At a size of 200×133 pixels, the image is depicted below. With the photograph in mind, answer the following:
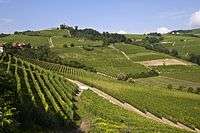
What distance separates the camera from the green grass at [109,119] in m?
68.3

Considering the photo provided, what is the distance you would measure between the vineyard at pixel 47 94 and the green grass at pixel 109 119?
277 centimetres

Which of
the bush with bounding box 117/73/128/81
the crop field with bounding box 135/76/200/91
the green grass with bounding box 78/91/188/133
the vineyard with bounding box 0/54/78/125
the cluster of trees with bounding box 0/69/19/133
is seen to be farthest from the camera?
the bush with bounding box 117/73/128/81

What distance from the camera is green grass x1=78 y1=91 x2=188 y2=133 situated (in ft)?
224

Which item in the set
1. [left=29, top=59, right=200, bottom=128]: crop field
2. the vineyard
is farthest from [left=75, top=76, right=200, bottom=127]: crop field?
the vineyard

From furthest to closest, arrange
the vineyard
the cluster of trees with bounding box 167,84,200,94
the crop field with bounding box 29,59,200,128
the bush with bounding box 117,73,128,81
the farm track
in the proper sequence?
the bush with bounding box 117,73,128,81
the cluster of trees with bounding box 167,84,200,94
the crop field with bounding box 29,59,200,128
the farm track
the vineyard

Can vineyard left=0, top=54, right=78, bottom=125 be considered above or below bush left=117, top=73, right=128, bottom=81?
above

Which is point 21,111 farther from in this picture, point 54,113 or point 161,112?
point 161,112

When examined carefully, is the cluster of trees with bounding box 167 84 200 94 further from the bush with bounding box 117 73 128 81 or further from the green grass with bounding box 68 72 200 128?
the bush with bounding box 117 73 128 81

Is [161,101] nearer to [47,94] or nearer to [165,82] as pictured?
[47,94]

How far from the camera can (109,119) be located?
79188mm

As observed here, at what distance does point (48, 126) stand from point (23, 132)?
662cm

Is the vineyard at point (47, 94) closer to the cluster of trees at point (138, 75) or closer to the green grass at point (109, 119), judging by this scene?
the green grass at point (109, 119)

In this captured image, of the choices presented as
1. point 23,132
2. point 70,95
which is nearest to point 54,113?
point 23,132

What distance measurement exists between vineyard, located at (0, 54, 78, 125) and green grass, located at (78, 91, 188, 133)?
2770mm
